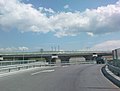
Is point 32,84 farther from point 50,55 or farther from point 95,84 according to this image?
point 50,55

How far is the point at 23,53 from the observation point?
128750 millimetres

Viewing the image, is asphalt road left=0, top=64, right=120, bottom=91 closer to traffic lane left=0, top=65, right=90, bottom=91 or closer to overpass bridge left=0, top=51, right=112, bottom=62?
traffic lane left=0, top=65, right=90, bottom=91

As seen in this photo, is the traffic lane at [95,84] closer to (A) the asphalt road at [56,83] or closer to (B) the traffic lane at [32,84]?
(A) the asphalt road at [56,83]

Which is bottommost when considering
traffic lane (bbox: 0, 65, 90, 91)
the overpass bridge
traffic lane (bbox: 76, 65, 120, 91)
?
traffic lane (bbox: 76, 65, 120, 91)

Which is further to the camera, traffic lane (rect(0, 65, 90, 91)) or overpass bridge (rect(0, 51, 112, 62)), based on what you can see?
overpass bridge (rect(0, 51, 112, 62))

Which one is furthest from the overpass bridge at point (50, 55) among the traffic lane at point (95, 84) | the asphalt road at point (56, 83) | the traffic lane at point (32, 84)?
the traffic lane at point (95, 84)

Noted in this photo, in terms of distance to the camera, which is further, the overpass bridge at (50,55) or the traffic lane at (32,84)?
the overpass bridge at (50,55)

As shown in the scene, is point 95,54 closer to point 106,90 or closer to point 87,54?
point 87,54

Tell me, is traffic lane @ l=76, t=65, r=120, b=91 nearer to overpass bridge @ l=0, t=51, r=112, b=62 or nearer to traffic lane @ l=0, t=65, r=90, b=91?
traffic lane @ l=0, t=65, r=90, b=91

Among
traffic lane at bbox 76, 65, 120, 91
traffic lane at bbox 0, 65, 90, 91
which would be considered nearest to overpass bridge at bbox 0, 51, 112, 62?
traffic lane at bbox 0, 65, 90, 91

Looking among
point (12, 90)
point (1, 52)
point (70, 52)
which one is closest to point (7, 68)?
point (12, 90)

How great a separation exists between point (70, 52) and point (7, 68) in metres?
103

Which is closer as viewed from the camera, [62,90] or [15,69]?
[62,90]

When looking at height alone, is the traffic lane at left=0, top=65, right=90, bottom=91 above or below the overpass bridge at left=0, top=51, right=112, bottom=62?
below
